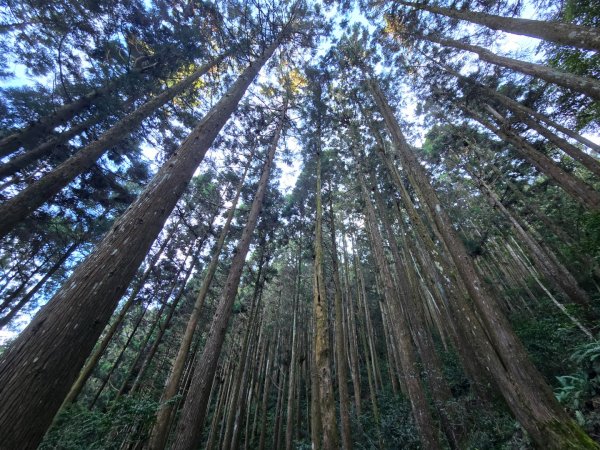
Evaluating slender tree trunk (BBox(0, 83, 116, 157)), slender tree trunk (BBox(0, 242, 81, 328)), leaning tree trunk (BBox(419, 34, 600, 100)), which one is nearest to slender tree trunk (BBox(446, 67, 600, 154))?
leaning tree trunk (BBox(419, 34, 600, 100))

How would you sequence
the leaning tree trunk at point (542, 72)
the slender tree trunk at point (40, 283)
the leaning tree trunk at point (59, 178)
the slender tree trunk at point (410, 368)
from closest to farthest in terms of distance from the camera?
the leaning tree trunk at point (59, 178) → the leaning tree trunk at point (542, 72) → the slender tree trunk at point (410, 368) → the slender tree trunk at point (40, 283)

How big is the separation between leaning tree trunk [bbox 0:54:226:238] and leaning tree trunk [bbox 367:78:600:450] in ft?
31.6

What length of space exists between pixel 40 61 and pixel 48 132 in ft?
7.83

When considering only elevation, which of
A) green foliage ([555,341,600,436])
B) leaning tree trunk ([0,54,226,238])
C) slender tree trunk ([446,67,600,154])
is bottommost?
green foliage ([555,341,600,436])

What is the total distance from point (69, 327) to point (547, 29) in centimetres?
1025

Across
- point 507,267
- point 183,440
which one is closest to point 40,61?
point 183,440

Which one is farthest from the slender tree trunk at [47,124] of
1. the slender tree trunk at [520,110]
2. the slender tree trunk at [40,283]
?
the slender tree trunk at [520,110]

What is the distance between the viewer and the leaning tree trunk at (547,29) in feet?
16.7

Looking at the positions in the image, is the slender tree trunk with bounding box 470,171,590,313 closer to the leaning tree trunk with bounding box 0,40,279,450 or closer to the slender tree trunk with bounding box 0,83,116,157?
the leaning tree trunk with bounding box 0,40,279,450

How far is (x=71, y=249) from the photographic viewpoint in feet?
37.8

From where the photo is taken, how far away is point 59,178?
6.08m

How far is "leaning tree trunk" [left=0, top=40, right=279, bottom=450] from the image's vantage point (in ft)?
5.59

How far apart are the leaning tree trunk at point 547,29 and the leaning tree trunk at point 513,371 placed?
4.40 m

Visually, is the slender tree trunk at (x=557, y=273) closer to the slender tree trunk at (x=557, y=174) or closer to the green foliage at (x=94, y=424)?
the slender tree trunk at (x=557, y=174)
